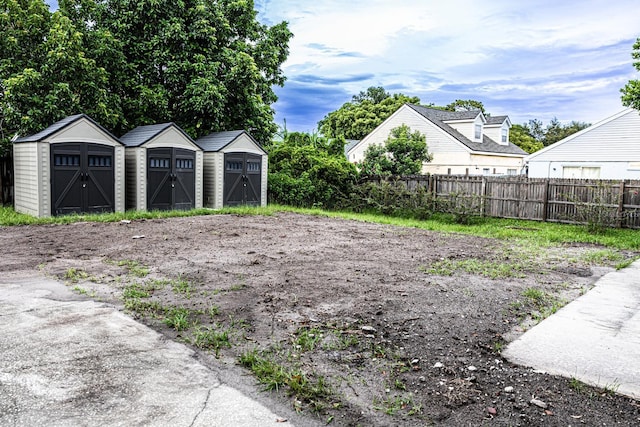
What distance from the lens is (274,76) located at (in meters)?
21.1

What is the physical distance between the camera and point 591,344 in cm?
419

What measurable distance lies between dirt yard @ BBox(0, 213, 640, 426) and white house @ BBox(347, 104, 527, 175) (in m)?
16.6

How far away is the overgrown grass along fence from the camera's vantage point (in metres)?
12.6

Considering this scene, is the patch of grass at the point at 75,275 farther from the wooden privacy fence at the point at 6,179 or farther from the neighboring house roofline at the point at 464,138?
the neighboring house roofline at the point at 464,138

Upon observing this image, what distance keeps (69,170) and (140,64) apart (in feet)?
→ 21.9

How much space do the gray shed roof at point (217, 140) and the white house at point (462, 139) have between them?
10.2 m

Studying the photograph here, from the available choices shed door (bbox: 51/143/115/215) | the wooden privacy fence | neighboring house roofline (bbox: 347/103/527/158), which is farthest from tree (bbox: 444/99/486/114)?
the wooden privacy fence

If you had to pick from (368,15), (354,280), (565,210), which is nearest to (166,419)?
(354,280)

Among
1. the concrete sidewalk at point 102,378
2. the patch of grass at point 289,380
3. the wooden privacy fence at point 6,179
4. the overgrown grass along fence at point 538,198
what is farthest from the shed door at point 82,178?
the patch of grass at point 289,380

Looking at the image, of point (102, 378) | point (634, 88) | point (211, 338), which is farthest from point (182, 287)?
point (634, 88)

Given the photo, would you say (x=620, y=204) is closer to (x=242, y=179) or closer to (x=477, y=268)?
(x=477, y=268)

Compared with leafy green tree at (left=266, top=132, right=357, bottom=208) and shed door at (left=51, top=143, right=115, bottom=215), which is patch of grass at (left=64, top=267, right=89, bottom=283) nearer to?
shed door at (left=51, top=143, right=115, bottom=215)

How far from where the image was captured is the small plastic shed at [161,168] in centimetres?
1415

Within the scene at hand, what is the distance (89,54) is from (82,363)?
582 inches
